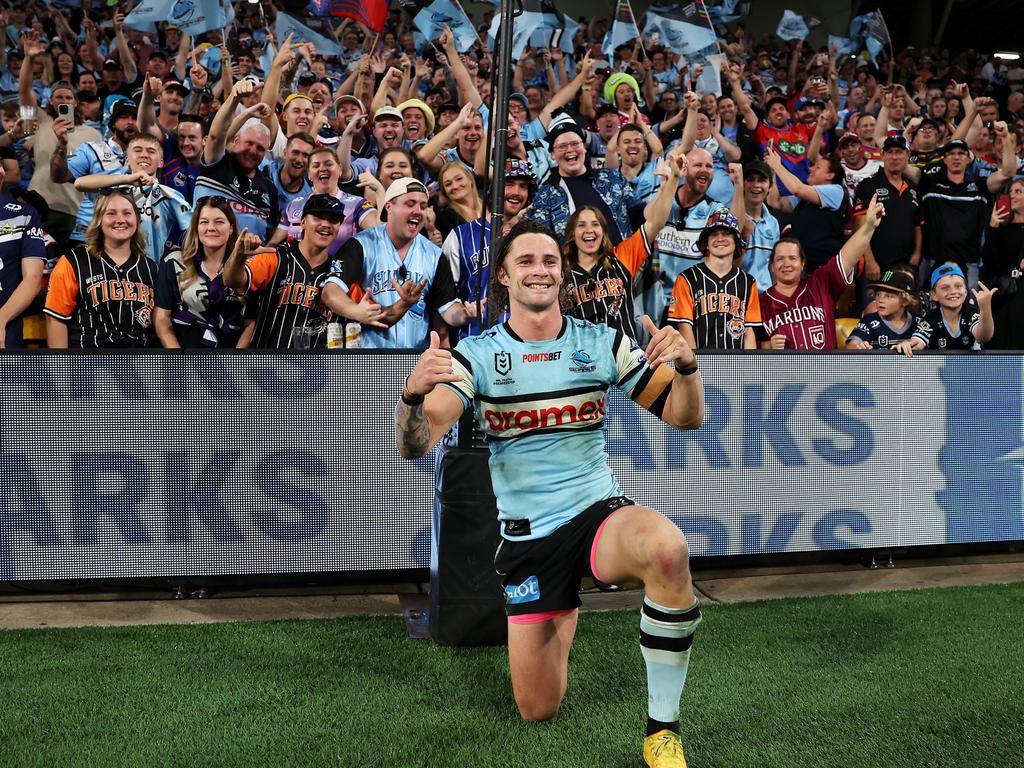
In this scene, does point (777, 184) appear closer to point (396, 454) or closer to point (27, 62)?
point (396, 454)

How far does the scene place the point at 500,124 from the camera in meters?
5.14

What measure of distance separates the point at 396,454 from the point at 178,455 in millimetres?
1229

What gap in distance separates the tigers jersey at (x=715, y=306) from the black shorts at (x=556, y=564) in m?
3.32

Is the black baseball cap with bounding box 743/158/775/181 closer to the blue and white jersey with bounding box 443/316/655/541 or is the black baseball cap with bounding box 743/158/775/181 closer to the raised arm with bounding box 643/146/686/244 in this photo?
the raised arm with bounding box 643/146/686/244

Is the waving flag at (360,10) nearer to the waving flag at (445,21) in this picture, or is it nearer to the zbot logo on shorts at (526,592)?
the waving flag at (445,21)

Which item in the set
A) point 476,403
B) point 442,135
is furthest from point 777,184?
point 476,403

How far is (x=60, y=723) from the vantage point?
4043mm

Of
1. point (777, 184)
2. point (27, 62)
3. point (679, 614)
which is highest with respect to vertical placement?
point (27, 62)

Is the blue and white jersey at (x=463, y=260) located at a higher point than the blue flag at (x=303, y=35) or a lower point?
lower

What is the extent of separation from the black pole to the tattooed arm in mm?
1225

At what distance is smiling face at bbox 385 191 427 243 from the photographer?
6.90 m

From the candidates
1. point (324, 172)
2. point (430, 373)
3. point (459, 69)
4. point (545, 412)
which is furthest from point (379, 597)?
point (459, 69)

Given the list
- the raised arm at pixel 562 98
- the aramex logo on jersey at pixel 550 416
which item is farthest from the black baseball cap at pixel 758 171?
the aramex logo on jersey at pixel 550 416

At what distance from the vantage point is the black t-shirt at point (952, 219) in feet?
31.0
